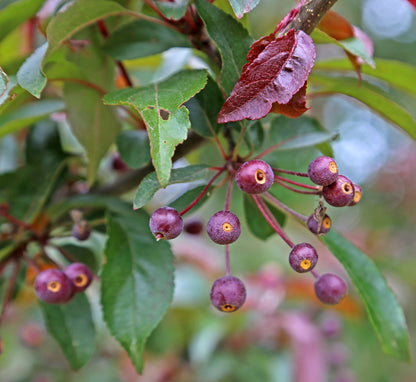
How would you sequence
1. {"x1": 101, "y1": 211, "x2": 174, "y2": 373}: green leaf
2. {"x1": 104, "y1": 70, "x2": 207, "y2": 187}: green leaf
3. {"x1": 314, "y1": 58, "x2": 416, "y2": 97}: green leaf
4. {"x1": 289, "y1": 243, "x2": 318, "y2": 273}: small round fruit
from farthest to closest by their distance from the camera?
{"x1": 314, "y1": 58, "x2": 416, "y2": 97}: green leaf → {"x1": 101, "y1": 211, "x2": 174, "y2": 373}: green leaf → {"x1": 289, "y1": 243, "x2": 318, "y2": 273}: small round fruit → {"x1": 104, "y1": 70, "x2": 207, "y2": 187}: green leaf

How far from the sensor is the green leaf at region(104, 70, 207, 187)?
581mm

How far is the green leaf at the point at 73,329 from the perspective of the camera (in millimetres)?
973

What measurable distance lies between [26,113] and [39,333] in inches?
66.1

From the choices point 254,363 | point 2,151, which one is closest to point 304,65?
point 2,151

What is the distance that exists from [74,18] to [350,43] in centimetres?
47

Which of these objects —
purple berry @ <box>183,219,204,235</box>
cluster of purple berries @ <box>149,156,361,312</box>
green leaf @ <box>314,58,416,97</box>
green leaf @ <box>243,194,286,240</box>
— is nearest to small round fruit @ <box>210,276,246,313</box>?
cluster of purple berries @ <box>149,156,361,312</box>

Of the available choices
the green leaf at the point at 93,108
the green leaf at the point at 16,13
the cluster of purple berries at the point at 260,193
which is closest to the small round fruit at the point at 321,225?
the cluster of purple berries at the point at 260,193

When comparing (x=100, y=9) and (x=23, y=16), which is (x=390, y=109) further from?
(x=23, y=16)

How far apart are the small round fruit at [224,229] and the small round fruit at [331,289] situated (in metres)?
0.26

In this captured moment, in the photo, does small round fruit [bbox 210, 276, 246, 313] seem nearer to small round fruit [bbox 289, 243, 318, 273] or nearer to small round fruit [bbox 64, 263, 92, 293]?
small round fruit [bbox 289, 243, 318, 273]

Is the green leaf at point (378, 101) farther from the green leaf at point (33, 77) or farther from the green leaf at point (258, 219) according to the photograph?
the green leaf at point (33, 77)

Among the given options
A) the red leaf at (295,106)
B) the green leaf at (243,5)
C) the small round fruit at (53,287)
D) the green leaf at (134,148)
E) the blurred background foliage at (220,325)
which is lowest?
the blurred background foliage at (220,325)

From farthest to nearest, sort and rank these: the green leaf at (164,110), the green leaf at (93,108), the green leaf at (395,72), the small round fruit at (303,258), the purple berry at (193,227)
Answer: the purple berry at (193,227), the green leaf at (395,72), the green leaf at (93,108), the small round fruit at (303,258), the green leaf at (164,110)

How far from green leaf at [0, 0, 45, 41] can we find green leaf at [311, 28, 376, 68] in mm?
528
